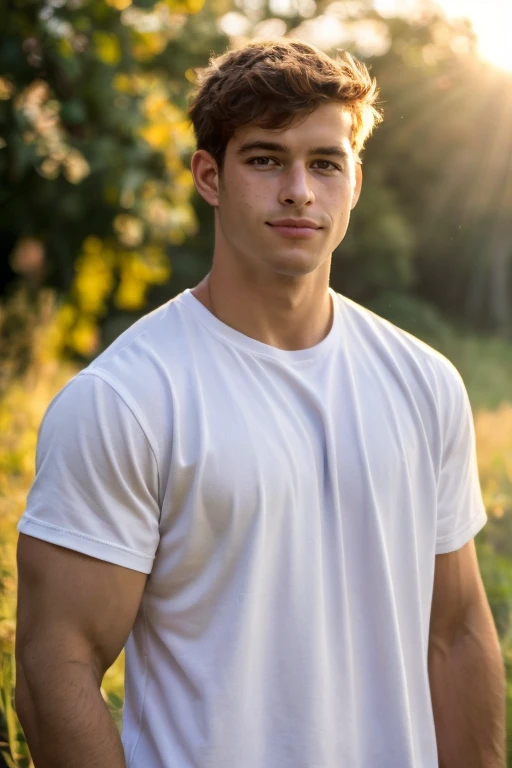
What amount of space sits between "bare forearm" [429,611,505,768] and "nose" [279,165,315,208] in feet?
3.60

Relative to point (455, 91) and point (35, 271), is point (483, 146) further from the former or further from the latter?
point (35, 271)

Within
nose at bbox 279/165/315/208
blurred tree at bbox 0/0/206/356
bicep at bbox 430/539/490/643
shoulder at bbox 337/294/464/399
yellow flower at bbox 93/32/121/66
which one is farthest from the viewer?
yellow flower at bbox 93/32/121/66

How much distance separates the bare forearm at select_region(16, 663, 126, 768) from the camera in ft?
6.28

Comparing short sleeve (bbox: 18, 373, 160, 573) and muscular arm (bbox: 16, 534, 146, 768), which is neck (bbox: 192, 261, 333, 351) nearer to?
short sleeve (bbox: 18, 373, 160, 573)

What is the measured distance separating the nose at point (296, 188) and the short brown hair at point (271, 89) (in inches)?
Result: 4.1

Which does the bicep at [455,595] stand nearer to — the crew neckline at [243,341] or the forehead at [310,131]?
the crew neckline at [243,341]

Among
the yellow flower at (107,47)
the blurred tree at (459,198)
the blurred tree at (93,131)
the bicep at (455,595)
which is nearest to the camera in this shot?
the bicep at (455,595)

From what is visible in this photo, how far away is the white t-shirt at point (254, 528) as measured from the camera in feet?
6.34

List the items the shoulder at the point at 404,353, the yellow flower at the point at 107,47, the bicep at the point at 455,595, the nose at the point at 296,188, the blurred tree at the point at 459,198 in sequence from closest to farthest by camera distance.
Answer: the nose at the point at 296,188 → the shoulder at the point at 404,353 → the bicep at the point at 455,595 → the yellow flower at the point at 107,47 → the blurred tree at the point at 459,198

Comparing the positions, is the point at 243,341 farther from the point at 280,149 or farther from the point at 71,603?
the point at 71,603

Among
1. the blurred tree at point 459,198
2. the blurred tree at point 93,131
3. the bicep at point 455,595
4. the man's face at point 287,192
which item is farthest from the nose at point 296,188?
the blurred tree at point 459,198

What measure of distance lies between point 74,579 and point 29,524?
138 mm

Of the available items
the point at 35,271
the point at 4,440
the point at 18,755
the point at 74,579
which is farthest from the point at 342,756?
the point at 35,271

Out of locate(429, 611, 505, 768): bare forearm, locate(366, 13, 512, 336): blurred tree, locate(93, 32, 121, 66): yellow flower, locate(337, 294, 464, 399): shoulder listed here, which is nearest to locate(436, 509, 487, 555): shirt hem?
locate(429, 611, 505, 768): bare forearm
